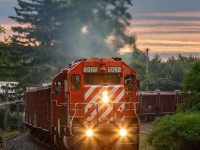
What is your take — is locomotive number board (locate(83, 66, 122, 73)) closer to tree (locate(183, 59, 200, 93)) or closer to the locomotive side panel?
the locomotive side panel

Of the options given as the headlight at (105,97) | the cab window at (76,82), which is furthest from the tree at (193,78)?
the cab window at (76,82)

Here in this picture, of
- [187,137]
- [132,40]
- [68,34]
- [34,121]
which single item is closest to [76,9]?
[68,34]

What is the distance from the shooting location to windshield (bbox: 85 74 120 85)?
69.7ft

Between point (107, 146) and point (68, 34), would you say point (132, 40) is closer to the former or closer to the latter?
point (68, 34)

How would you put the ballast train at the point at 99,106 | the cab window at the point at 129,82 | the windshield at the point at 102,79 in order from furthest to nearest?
the cab window at the point at 129,82, the windshield at the point at 102,79, the ballast train at the point at 99,106

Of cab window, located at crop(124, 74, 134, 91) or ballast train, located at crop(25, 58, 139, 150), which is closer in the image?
ballast train, located at crop(25, 58, 139, 150)

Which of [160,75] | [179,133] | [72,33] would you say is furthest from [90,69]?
[160,75]

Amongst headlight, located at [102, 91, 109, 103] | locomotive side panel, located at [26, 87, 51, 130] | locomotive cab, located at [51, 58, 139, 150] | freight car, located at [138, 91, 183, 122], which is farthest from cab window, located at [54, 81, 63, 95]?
freight car, located at [138, 91, 183, 122]

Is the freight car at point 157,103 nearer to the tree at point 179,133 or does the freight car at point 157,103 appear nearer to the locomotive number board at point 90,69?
the tree at point 179,133

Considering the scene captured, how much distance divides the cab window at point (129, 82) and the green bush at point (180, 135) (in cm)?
225

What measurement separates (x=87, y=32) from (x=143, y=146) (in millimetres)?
51224

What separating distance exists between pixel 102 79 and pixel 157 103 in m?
30.2

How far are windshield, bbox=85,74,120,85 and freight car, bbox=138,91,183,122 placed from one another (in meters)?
27.7

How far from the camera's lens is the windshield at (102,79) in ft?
69.7
